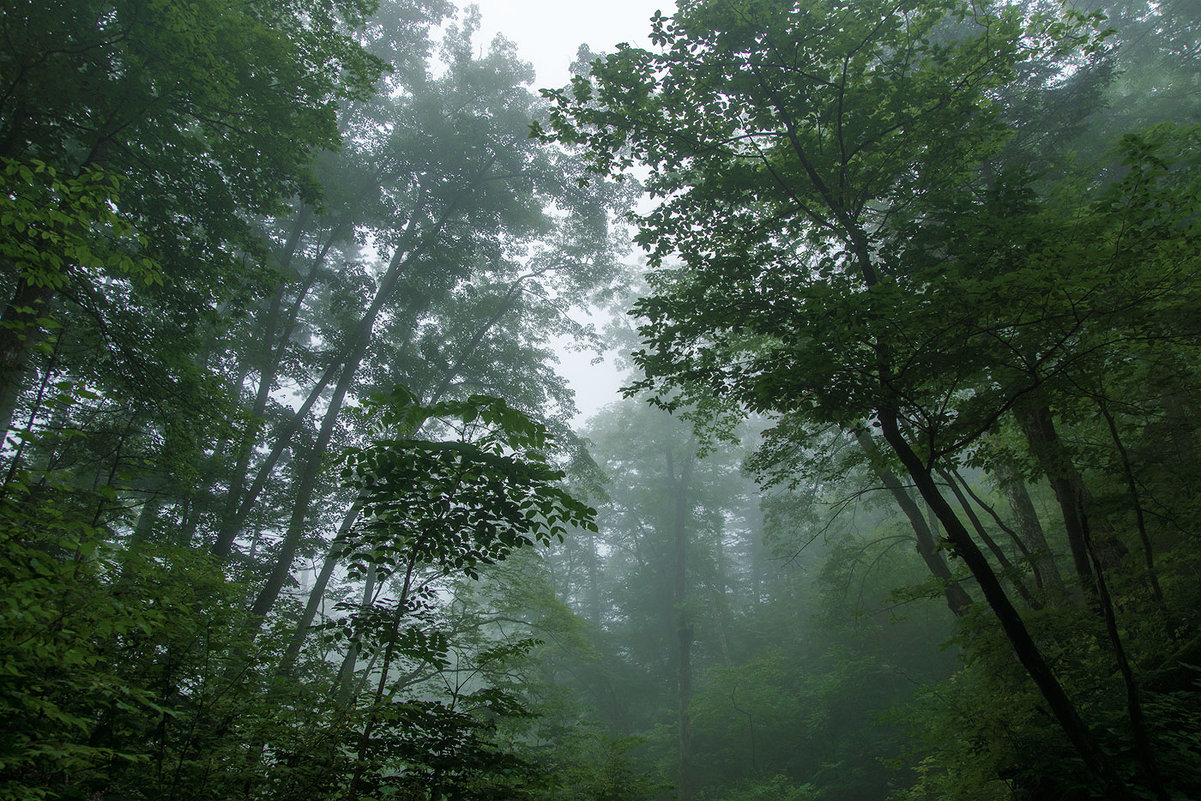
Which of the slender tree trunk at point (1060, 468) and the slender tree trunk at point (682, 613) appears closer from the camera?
the slender tree trunk at point (1060, 468)

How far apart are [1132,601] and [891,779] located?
10.0m

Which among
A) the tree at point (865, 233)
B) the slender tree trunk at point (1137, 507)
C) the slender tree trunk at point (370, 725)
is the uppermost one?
the tree at point (865, 233)

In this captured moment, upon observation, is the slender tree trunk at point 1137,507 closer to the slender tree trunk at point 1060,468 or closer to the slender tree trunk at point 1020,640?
the slender tree trunk at point 1060,468

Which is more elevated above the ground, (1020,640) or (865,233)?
(865,233)

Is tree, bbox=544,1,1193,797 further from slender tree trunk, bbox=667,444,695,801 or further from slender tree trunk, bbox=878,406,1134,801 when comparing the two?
slender tree trunk, bbox=667,444,695,801

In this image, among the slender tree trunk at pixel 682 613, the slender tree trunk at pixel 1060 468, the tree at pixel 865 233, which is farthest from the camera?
the slender tree trunk at pixel 682 613

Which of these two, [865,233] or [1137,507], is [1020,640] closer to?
[1137,507]

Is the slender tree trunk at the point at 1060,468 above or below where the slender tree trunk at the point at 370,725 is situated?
above

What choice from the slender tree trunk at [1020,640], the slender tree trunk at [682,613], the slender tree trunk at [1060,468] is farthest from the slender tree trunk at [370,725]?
the slender tree trunk at [682,613]

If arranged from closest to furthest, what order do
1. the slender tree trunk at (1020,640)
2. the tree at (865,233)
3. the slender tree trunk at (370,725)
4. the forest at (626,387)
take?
the slender tree trunk at (370,725) → the forest at (626,387) → the slender tree trunk at (1020,640) → the tree at (865,233)

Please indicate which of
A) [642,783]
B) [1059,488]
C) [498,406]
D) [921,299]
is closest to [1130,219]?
[921,299]

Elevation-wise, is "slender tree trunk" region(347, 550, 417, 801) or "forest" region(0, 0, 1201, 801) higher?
"forest" region(0, 0, 1201, 801)

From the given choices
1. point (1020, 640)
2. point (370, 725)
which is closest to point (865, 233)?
point (1020, 640)

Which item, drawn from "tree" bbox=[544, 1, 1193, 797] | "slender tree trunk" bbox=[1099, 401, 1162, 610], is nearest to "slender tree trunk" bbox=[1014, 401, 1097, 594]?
"slender tree trunk" bbox=[1099, 401, 1162, 610]
